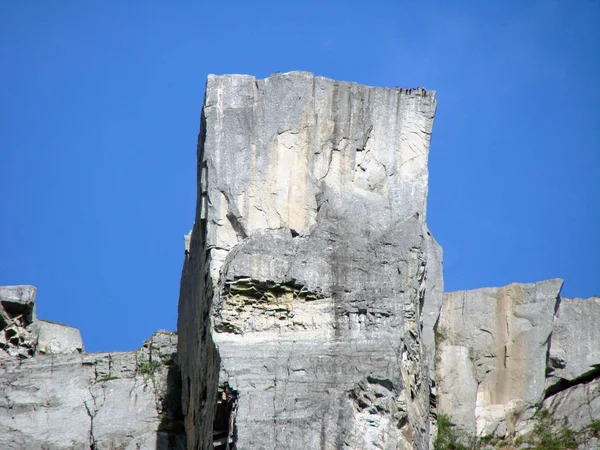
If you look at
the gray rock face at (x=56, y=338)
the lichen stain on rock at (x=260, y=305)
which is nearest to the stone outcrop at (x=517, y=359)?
the lichen stain on rock at (x=260, y=305)

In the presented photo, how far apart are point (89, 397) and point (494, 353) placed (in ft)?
14.5

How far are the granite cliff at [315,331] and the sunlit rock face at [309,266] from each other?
18 millimetres

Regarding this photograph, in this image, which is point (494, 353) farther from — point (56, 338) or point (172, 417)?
point (56, 338)

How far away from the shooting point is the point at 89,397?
19.1 m

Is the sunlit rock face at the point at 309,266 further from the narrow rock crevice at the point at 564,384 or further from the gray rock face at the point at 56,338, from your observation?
the narrow rock crevice at the point at 564,384

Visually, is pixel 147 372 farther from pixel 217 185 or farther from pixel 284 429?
pixel 284 429

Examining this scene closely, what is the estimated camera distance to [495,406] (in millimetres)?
19688

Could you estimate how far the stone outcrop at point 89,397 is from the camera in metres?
18.7

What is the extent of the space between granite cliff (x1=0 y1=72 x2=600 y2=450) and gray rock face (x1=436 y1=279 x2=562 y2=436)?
2 centimetres

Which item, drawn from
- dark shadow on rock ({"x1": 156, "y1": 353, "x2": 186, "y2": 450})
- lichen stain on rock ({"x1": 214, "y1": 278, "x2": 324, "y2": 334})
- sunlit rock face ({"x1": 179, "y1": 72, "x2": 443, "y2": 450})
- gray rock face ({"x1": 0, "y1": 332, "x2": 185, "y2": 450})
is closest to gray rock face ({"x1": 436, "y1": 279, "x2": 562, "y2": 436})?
sunlit rock face ({"x1": 179, "y1": 72, "x2": 443, "y2": 450})

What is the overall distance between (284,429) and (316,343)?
1089 mm

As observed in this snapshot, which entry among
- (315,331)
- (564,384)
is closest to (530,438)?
(564,384)

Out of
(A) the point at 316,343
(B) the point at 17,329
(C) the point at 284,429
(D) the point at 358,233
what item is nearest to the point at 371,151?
(D) the point at 358,233

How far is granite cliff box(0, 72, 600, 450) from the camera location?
15734 mm
